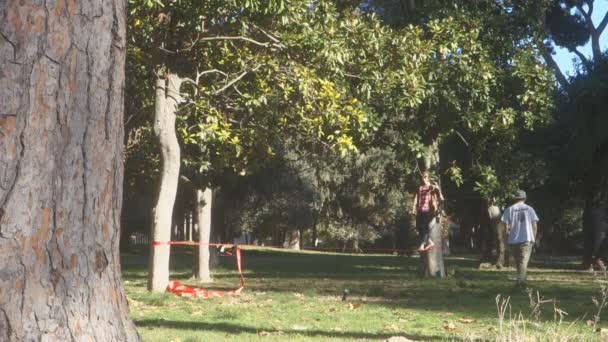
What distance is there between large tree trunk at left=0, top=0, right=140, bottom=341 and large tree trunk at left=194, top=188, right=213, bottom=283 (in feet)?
50.2

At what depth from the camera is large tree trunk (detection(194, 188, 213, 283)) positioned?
2014 centimetres

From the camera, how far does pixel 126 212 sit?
45.9m

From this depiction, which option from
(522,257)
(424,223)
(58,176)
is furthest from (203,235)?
(58,176)

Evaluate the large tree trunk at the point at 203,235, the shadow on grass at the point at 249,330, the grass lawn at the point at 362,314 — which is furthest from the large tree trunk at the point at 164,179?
the shadow on grass at the point at 249,330

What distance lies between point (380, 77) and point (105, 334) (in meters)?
13.8

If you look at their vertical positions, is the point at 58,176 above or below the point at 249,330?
above

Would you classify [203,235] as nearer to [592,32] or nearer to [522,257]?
[522,257]

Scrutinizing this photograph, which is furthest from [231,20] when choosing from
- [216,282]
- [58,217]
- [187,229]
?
[187,229]

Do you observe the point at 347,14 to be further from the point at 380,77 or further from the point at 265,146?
the point at 265,146

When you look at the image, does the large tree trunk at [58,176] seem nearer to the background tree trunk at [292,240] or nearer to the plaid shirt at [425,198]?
the plaid shirt at [425,198]

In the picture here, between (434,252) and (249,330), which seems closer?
(249,330)

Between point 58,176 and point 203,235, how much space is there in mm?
16215

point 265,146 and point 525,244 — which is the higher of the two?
point 265,146

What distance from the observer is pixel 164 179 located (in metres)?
16.4
